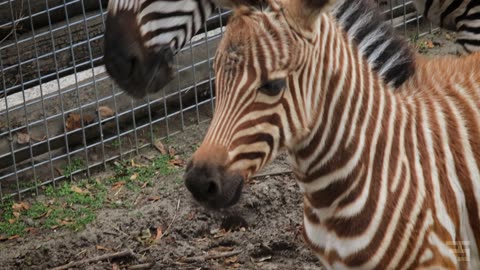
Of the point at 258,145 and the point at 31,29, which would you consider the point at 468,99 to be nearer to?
the point at 258,145

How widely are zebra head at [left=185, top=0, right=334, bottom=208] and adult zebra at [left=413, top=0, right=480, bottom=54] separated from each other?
3229 mm

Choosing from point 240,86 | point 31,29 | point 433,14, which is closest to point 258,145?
point 240,86

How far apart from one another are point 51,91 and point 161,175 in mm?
1242

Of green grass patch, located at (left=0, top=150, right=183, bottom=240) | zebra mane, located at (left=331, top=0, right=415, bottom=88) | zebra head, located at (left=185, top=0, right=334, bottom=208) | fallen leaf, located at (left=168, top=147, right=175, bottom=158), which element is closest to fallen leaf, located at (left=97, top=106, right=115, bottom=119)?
green grass patch, located at (left=0, top=150, right=183, bottom=240)

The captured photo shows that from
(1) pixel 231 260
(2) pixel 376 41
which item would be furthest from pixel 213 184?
(1) pixel 231 260

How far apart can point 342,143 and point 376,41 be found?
0.69 metres

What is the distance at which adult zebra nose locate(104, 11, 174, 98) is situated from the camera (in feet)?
19.9

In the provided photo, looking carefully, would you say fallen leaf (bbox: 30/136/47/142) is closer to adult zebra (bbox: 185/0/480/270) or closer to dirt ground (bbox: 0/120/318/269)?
dirt ground (bbox: 0/120/318/269)

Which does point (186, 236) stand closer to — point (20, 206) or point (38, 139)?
point (20, 206)

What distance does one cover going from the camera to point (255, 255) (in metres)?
7.17

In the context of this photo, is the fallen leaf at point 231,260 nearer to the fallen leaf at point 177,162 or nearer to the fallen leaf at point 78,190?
the fallen leaf at point 177,162

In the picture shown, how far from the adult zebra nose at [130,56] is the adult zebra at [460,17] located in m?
2.41

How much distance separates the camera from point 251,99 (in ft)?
14.2

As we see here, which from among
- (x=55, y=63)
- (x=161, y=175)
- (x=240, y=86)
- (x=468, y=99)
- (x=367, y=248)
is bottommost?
(x=161, y=175)
